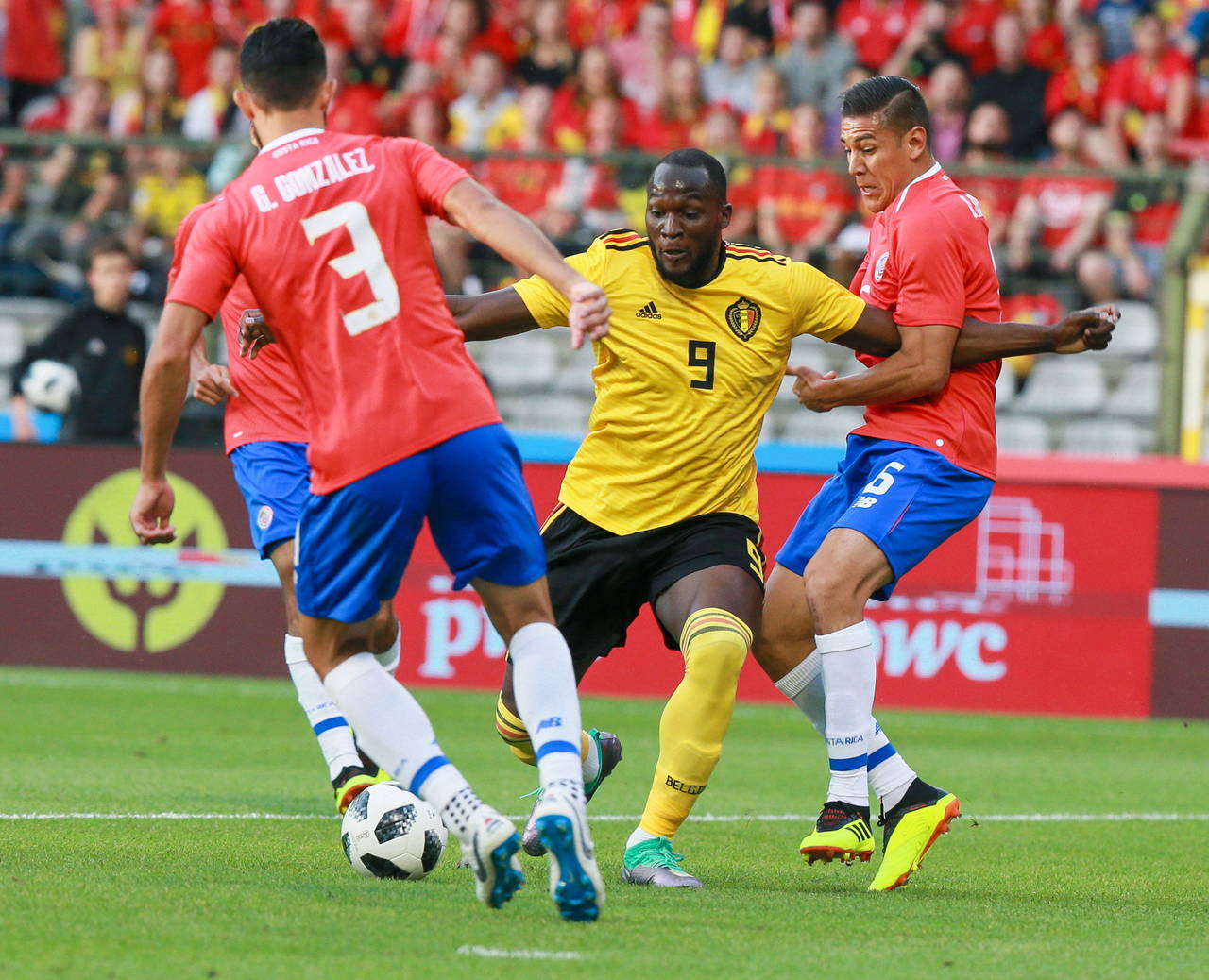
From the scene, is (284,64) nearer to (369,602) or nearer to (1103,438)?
(369,602)

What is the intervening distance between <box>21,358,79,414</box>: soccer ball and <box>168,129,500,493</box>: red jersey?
789 centimetres

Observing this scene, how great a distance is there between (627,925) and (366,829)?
1.13 meters

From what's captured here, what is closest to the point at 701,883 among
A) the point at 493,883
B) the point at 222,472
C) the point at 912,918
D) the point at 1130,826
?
the point at 912,918

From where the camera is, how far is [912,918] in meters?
5.12

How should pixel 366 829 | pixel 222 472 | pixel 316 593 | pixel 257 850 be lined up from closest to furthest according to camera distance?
pixel 316 593, pixel 366 829, pixel 257 850, pixel 222 472

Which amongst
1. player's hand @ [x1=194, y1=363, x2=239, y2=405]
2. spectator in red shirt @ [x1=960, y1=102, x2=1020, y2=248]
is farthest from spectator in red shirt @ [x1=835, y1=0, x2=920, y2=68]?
player's hand @ [x1=194, y1=363, x2=239, y2=405]

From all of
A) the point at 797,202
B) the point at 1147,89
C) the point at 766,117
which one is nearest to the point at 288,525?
the point at 797,202

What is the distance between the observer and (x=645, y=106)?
1520 centimetres

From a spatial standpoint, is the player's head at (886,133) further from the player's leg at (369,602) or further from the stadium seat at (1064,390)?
the stadium seat at (1064,390)

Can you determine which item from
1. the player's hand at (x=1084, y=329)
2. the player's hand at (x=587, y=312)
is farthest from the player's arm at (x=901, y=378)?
the player's hand at (x=587, y=312)

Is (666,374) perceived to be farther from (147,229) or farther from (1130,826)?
(147,229)

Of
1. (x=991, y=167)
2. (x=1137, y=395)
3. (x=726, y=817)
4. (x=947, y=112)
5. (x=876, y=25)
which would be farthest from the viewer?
(x=876, y=25)

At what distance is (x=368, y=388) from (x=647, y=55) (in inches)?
445

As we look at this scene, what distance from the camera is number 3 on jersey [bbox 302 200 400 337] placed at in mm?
4734
